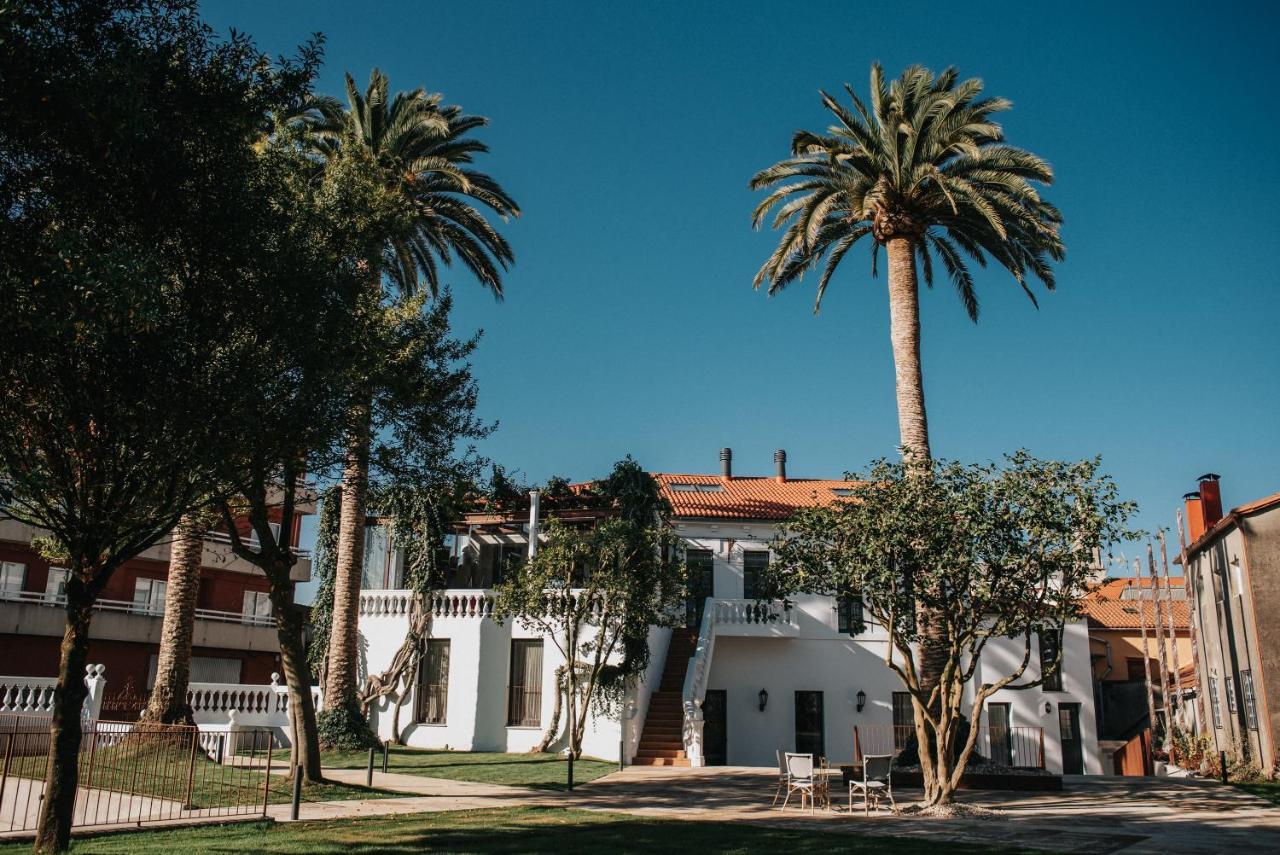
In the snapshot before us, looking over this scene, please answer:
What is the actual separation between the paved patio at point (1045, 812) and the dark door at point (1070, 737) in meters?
8.89

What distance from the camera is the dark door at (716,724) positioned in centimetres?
2977

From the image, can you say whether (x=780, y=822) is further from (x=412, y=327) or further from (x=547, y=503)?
(x=547, y=503)

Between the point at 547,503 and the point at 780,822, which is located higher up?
the point at 547,503

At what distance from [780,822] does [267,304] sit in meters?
10.2

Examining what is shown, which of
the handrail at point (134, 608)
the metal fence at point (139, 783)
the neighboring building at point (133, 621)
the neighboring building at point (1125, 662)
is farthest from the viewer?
the neighboring building at point (1125, 662)

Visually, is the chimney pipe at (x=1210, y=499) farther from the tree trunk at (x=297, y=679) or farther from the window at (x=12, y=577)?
the window at (x=12, y=577)

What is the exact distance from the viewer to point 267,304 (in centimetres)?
1176

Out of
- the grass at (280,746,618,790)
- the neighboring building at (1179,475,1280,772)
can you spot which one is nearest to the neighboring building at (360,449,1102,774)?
the grass at (280,746,618,790)

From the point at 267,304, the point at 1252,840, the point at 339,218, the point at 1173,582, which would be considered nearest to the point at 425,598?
the point at 339,218

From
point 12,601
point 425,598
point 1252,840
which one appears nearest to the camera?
point 1252,840

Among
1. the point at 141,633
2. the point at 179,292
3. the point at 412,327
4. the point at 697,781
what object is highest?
the point at 412,327

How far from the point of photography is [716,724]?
29875mm

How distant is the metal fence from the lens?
13.0 metres

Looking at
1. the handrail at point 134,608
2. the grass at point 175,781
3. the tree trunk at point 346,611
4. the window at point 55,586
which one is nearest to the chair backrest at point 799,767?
the grass at point 175,781
